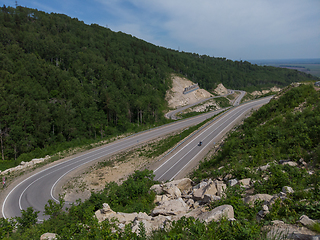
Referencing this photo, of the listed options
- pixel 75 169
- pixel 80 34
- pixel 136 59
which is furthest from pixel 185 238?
pixel 80 34

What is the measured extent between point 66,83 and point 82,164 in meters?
32.0

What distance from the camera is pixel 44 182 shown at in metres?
28.0

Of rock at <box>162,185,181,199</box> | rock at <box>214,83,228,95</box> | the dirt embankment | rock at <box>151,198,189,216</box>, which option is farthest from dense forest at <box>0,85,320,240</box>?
rock at <box>214,83,228,95</box>

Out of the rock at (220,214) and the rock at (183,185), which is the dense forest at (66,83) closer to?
the rock at (183,185)

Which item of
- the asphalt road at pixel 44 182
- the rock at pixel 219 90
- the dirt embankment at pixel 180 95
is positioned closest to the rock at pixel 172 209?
the asphalt road at pixel 44 182

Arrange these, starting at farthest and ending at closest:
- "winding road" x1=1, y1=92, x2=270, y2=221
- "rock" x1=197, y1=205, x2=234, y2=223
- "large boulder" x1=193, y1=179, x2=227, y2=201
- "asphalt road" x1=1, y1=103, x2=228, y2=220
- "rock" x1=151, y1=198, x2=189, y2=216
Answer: "winding road" x1=1, y1=92, x2=270, y2=221 → "asphalt road" x1=1, y1=103, x2=228, y2=220 → "large boulder" x1=193, y1=179, x2=227, y2=201 → "rock" x1=151, y1=198, x2=189, y2=216 → "rock" x1=197, y1=205, x2=234, y2=223

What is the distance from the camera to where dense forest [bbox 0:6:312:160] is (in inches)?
1706

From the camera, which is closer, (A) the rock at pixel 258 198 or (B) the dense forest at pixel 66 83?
(A) the rock at pixel 258 198

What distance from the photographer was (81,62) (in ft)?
229

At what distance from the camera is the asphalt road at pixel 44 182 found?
2294 cm

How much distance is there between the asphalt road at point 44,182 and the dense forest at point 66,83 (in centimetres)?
1455

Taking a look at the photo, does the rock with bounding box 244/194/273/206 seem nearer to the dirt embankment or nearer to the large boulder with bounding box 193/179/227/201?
the large boulder with bounding box 193/179/227/201

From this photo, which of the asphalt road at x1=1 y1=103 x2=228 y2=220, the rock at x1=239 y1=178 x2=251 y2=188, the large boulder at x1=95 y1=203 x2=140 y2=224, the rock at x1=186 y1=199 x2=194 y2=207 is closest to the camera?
the large boulder at x1=95 y1=203 x2=140 y2=224

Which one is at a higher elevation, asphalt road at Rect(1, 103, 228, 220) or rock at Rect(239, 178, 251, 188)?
rock at Rect(239, 178, 251, 188)
